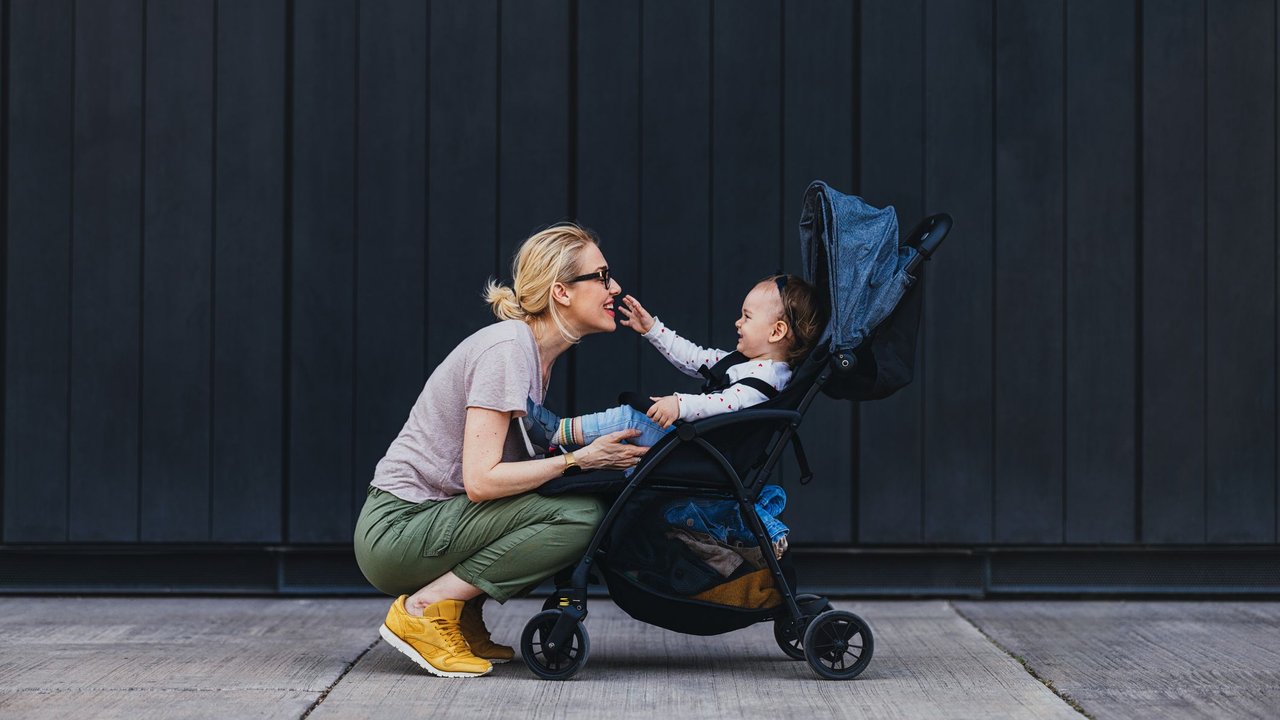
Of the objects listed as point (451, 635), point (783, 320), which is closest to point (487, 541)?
point (451, 635)

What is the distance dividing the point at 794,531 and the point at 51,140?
3543mm

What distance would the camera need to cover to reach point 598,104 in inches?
209

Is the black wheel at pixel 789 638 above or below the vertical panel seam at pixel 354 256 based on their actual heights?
below

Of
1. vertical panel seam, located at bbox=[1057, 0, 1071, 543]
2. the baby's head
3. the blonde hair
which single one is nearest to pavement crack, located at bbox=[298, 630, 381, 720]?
the blonde hair

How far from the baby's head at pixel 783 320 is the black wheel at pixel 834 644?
804 mm

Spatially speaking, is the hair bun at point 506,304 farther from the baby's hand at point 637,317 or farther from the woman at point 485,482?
the baby's hand at point 637,317

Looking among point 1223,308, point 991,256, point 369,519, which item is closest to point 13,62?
point 369,519

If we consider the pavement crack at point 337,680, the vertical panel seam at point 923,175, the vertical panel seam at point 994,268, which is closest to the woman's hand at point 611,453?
the pavement crack at point 337,680

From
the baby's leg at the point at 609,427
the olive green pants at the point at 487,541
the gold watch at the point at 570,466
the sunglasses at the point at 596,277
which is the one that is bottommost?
the olive green pants at the point at 487,541

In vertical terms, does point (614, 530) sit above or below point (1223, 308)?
below

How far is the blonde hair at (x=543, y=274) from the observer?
3920mm

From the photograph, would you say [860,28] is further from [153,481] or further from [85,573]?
[85,573]

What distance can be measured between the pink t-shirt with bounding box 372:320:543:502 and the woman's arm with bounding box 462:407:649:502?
9 cm

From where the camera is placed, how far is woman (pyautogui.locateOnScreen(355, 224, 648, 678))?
3738mm
